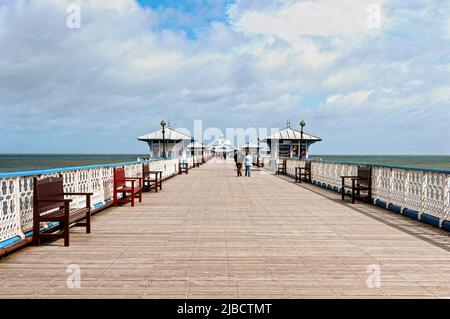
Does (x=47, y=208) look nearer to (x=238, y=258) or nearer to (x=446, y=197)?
(x=238, y=258)

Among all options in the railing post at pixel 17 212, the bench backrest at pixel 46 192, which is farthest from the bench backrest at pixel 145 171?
the railing post at pixel 17 212

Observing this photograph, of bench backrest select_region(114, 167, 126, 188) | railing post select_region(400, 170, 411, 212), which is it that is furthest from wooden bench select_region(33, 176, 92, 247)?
railing post select_region(400, 170, 411, 212)

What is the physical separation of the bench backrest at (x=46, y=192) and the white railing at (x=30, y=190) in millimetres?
334

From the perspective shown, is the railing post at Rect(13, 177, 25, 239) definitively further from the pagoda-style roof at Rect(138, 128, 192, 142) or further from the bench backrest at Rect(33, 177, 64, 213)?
the pagoda-style roof at Rect(138, 128, 192, 142)

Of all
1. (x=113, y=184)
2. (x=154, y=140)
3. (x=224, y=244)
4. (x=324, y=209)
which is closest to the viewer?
(x=224, y=244)

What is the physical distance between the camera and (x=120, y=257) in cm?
494

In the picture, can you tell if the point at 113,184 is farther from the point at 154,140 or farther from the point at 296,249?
the point at 154,140

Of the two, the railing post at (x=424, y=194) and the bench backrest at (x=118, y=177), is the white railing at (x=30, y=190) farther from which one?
the railing post at (x=424, y=194)

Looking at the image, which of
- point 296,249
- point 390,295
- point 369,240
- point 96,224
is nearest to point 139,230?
point 96,224

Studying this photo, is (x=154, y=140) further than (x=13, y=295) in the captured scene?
Yes

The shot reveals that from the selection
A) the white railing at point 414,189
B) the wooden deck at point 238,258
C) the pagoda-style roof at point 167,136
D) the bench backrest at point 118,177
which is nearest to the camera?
the wooden deck at point 238,258

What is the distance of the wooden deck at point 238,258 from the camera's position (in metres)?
3.79

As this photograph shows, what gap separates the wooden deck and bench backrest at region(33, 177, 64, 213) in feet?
1.85

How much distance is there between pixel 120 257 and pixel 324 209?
575 cm
